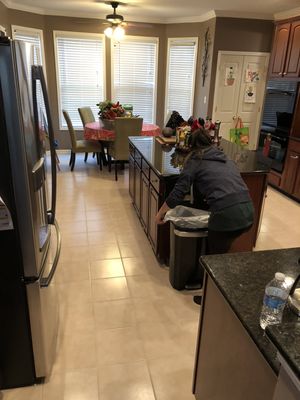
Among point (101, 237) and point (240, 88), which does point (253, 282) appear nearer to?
point (101, 237)

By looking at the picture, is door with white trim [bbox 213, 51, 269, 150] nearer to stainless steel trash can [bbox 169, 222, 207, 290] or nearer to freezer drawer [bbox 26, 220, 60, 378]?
stainless steel trash can [bbox 169, 222, 207, 290]

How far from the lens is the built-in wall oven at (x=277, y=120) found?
4828mm

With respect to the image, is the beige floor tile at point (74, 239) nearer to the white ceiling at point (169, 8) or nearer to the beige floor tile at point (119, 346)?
the beige floor tile at point (119, 346)

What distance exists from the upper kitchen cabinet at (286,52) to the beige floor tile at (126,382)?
4503 millimetres

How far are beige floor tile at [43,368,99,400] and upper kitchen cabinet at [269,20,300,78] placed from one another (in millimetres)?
4688

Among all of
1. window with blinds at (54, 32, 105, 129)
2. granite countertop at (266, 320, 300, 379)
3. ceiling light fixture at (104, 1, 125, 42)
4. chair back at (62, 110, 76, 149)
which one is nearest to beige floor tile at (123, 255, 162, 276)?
granite countertop at (266, 320, 300, 379)

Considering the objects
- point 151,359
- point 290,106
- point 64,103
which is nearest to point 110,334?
point 151,359

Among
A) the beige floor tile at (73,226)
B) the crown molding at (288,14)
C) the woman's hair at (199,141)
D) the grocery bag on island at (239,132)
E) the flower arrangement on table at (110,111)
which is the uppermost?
the crown molding at (288,14)

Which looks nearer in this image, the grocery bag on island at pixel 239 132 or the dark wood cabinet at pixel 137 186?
the dark wood cabinet at pixel 137 186

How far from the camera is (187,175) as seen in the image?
7.41 ft

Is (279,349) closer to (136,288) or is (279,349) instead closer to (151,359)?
(151,359)

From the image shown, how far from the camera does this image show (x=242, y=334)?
1.14m

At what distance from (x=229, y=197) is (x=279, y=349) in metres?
1.43

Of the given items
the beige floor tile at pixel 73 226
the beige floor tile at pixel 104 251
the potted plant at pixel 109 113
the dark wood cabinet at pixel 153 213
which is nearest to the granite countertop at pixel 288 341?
the dark wood cabinet at pixel 153 213
